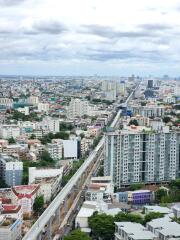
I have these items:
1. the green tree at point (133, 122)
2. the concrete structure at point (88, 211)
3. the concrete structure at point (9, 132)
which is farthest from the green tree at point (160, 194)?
the green tree at point (133, 122)

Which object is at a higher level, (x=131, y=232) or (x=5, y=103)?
(x=5, y=103)

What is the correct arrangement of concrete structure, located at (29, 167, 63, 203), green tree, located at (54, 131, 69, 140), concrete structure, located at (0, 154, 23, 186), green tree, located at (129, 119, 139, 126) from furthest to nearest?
1. green tree, located at (129, 119, 139, 126)
2. green tree, located at (54, 131, 69, 140)
3. concrete structure, located at (0, 154, 23, 186)
4. concrete structure, located at (29, 167, 63, 203)

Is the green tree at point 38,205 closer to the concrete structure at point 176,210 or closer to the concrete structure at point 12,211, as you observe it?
the concrete structure at point 12,211

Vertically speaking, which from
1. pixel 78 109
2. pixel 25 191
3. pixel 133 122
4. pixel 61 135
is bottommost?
pixel 25 191

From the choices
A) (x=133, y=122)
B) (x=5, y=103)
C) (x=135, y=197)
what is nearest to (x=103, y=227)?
(x=135, y=197)

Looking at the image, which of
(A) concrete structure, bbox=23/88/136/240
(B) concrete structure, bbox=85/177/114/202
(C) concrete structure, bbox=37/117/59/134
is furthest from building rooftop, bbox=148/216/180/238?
(C) concrete structure, bbox=37/117/59/134

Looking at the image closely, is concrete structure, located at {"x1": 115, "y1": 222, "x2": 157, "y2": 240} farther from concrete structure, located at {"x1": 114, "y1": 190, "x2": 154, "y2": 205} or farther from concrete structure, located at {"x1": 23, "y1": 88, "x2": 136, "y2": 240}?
concrete structure, located at {"x1": 114, "y1": 190, "x2": 154, "y2": 205}

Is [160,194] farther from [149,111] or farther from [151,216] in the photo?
[149,111]
